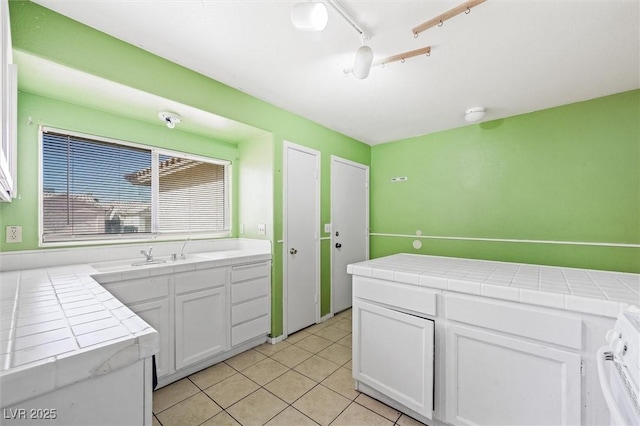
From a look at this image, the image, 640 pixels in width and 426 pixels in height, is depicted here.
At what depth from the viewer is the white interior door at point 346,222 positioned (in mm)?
3490

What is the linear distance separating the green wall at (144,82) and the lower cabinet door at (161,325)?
1.00 metres

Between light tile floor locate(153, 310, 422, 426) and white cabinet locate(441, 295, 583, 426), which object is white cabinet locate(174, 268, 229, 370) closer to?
light tile floor locate(153, 310, 422, 426)

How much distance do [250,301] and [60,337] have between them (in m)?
1.87

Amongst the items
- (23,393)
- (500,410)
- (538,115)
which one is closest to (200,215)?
(23,393)

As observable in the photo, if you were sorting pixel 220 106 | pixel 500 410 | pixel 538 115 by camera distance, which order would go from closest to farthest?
pixel 500 410 < pixel 220 106 < pixel 538 115

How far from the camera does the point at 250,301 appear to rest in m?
2.56

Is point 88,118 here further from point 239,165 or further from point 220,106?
point 239,165

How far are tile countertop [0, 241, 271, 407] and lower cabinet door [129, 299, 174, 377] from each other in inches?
24.4

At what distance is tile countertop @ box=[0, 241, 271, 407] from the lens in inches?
24.2

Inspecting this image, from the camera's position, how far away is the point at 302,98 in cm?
256

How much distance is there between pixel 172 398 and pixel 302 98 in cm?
277

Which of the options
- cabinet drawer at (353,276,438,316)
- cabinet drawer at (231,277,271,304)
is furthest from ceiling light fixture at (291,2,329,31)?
cabinet drawer at (231,277,271,304)

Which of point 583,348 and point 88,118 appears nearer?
point 583,348

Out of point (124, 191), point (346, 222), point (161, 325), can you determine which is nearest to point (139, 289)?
point (161, 325)
